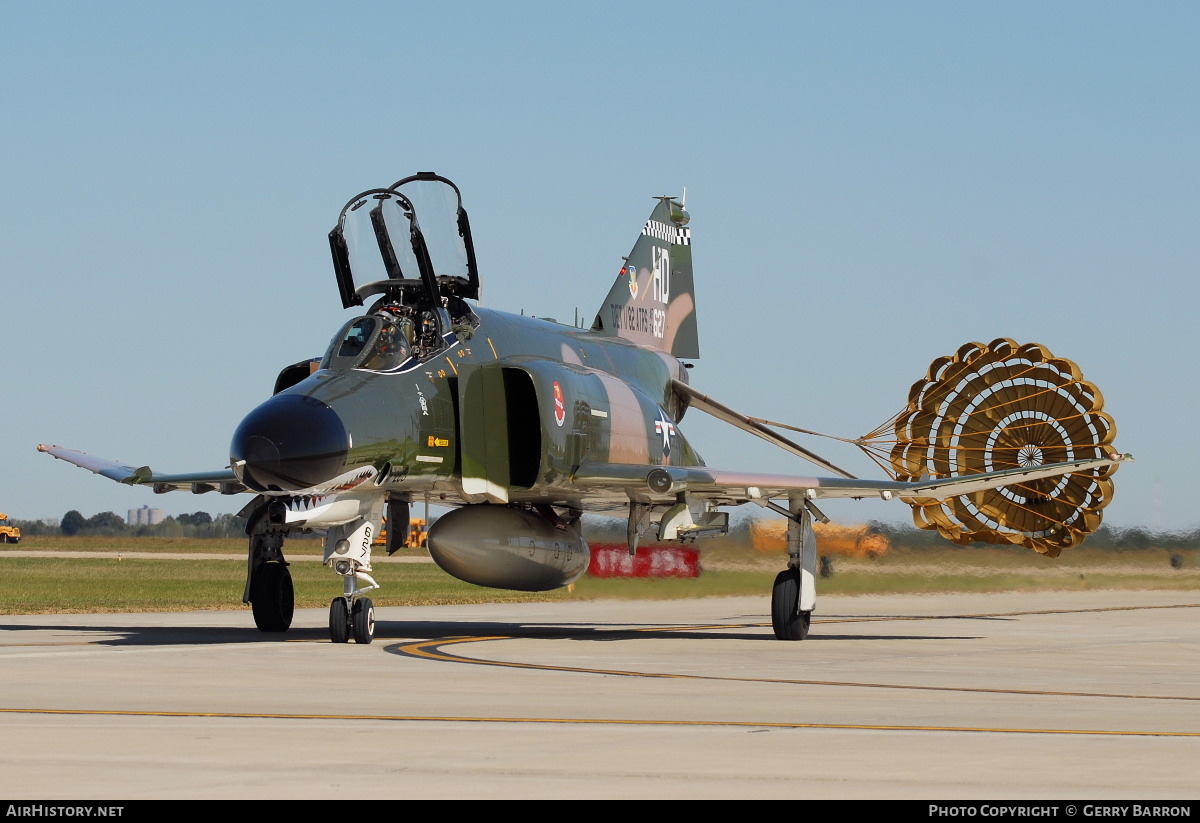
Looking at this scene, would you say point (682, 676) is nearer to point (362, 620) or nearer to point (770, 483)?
point (362, 620)

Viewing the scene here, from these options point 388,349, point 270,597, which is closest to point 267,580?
point 270,597

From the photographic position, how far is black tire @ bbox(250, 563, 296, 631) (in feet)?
59.9

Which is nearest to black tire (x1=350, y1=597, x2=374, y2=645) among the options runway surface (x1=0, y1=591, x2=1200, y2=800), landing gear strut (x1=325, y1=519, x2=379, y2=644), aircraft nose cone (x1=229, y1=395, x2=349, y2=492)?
landing gear strut (x1=325, y1=519, x2=379, y2=644)

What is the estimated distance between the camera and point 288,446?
45.5 ft

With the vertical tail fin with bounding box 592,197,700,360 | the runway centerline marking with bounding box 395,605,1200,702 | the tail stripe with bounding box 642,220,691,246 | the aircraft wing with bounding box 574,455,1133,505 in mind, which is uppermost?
the tail stripe with bounding box 642,220,691,246

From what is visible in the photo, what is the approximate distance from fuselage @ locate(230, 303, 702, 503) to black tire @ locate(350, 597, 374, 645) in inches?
47.1

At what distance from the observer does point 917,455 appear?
2220 centimetres

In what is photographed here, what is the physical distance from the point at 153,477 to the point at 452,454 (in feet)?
17.0

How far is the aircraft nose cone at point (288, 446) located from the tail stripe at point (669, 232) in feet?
36.3

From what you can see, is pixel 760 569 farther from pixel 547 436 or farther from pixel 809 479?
pixel 547 436

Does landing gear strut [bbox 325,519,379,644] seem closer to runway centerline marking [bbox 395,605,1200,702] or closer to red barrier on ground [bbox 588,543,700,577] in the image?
runway centerline marking [bbox 395,605,1200,702]

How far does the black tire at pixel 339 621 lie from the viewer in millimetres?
15719

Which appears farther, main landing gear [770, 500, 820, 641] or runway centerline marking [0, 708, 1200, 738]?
main landing gear [770, 500, 820, 641]

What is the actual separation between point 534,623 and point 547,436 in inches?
227
